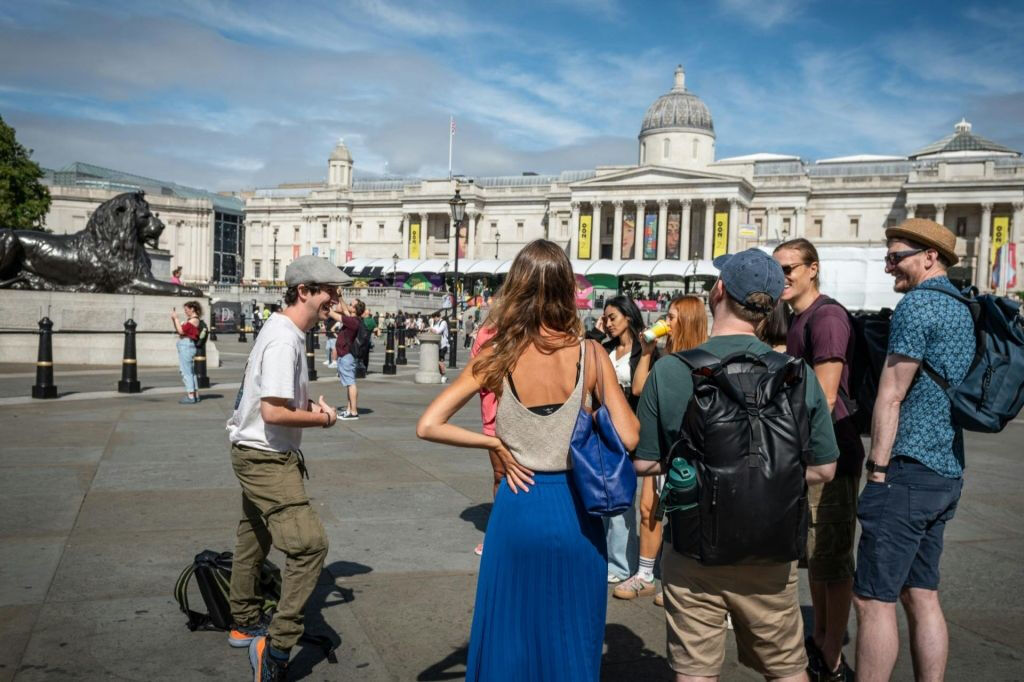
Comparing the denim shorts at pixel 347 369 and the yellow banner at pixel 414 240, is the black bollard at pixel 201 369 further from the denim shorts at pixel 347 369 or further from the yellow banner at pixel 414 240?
the yellow banner at pixel 414 240

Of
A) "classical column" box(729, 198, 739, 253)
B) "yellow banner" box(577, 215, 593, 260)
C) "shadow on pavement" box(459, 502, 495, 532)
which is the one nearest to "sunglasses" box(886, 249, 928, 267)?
"shadow on pavement" box(459, 502, 495, 532)

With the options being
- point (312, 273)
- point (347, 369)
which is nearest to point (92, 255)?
point (347, 369)

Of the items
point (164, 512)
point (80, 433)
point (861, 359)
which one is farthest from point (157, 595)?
point (80, 433)

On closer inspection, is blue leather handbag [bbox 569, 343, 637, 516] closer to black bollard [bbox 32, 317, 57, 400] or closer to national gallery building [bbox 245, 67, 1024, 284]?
black bollard [bbox 32, 317, 57, 400]

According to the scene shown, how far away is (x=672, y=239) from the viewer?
85500 millimetres

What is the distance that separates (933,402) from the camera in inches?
142

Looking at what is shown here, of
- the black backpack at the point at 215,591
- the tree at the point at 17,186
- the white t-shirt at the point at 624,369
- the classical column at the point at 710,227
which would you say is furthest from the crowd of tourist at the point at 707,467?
the classical column at the point at 710,227

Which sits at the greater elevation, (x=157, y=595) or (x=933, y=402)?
(x=933, y=402)

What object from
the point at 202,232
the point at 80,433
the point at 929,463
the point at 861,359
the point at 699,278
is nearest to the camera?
the point at 929,463

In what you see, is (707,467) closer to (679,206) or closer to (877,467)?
(877,467)

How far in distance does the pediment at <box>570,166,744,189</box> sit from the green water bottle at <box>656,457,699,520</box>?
269ft

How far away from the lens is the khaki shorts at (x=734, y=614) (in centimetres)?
301

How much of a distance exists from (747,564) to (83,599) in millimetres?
3932

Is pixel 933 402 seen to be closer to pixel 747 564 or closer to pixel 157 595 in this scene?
pixel 747 564
